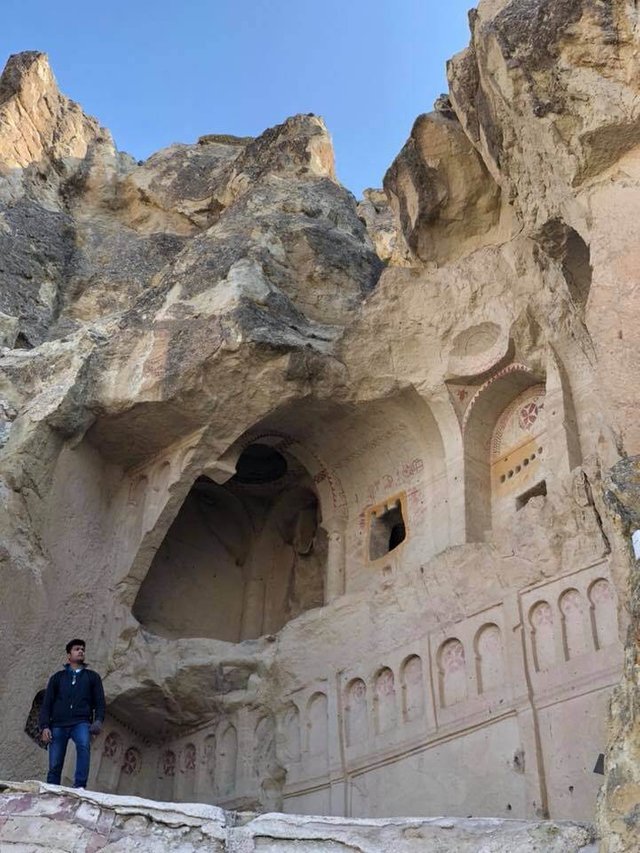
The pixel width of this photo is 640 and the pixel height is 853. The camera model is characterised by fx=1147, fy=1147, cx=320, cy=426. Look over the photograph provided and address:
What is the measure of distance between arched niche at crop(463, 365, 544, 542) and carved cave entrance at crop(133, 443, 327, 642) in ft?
7.69

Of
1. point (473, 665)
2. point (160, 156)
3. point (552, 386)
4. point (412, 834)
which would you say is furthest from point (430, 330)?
point (160, 156)

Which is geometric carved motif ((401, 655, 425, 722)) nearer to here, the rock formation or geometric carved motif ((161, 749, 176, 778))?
the rock formation

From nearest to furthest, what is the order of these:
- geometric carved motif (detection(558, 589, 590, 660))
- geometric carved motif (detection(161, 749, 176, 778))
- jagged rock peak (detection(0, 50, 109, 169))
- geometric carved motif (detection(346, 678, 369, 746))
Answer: geometric carved motif (detection(558, 589, 590, 660)) < geometric carved motif (detection(346, 678, 369, 746)) < geometric carved motif (detection(161, 749, 176, 778)) < jagged rock peak (detection(0, 50, 109, 169))

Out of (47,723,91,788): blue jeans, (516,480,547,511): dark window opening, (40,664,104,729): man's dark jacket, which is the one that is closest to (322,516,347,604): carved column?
(516,480,547,511): dark window opening

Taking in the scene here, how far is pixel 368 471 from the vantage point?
12344mm

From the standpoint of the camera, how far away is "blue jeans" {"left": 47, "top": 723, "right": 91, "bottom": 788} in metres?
8.05

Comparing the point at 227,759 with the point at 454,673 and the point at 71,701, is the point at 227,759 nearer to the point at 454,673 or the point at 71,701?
the point at 454,673

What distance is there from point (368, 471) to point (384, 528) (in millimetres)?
666

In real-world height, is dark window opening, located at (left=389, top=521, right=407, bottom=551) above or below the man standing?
above

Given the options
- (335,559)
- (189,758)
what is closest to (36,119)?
(335,559)

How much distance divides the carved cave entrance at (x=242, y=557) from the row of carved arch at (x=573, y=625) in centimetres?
382

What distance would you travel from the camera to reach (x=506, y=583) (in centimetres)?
976

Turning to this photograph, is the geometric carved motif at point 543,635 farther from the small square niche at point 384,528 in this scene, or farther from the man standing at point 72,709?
the man standing at point 72,709

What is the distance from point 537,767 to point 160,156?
40.6 feet
